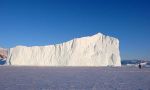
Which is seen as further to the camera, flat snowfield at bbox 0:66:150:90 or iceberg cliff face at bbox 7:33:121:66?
iceberg cliff face at bbox 7:33:121:66

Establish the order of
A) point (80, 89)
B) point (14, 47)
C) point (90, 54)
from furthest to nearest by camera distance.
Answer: point (14, 47) < point (90, 54) < point (80, 89)

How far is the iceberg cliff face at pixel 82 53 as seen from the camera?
56188 millimetres

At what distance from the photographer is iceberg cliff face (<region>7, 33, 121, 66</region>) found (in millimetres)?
56188

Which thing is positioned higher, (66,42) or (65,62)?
(66,42)

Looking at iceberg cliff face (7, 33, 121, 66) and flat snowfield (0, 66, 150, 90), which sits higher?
iceberg cliff face (7, 33, 121, 66)

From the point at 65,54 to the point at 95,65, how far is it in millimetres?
5868

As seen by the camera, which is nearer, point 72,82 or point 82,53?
point 72,82

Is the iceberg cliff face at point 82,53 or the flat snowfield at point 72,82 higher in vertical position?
the iceberg cliff face at point 82,53

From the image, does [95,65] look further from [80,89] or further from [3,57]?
[80,89]

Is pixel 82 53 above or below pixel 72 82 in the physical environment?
above

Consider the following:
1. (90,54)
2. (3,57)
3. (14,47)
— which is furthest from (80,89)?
(3,57)

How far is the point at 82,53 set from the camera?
56438 mm

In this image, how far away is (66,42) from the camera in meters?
58.4

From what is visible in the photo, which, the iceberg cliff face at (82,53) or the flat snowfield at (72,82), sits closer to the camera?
the flat snowfield at (72,82)
